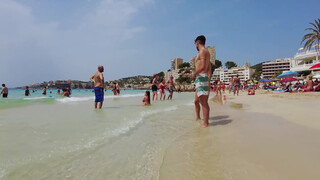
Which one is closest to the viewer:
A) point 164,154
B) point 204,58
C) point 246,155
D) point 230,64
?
point 246,155

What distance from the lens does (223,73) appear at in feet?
429

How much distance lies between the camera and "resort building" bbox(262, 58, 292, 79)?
4301 inches

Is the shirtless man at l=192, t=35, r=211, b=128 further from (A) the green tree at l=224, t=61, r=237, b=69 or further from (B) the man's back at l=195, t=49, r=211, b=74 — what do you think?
(A) the green tree at l=224, t=61, r=237, b=69

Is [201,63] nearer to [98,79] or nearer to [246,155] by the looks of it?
[246,155]

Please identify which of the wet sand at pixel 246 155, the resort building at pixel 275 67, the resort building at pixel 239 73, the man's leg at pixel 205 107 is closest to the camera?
the wet sand at pixel 246 155

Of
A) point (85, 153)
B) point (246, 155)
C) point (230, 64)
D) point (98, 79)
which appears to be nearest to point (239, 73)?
point (230, 64)

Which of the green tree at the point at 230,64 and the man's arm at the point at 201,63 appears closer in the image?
the man's arm at the point at 201,63

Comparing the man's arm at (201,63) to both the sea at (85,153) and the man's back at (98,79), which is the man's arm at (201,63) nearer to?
the sea at (85,153)

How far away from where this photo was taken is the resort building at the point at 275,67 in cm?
10925

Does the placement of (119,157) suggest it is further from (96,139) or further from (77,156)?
(96,139)

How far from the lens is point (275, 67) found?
366 feet

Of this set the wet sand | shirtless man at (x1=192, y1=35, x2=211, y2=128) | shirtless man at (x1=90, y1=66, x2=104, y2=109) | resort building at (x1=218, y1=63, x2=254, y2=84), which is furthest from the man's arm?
resort building at (x1=218, y1=63, x2=254, y2=84)

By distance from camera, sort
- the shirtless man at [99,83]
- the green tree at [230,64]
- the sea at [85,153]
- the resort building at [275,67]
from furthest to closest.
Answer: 1. the green tree at [230,64]
2. the resort building at [275,67]
3. the shirtless man at [99,83]
4. the sea at [85,153]

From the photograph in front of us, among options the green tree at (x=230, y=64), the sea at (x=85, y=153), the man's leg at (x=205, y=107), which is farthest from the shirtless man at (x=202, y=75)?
the green tree at (x=230, y=64)
